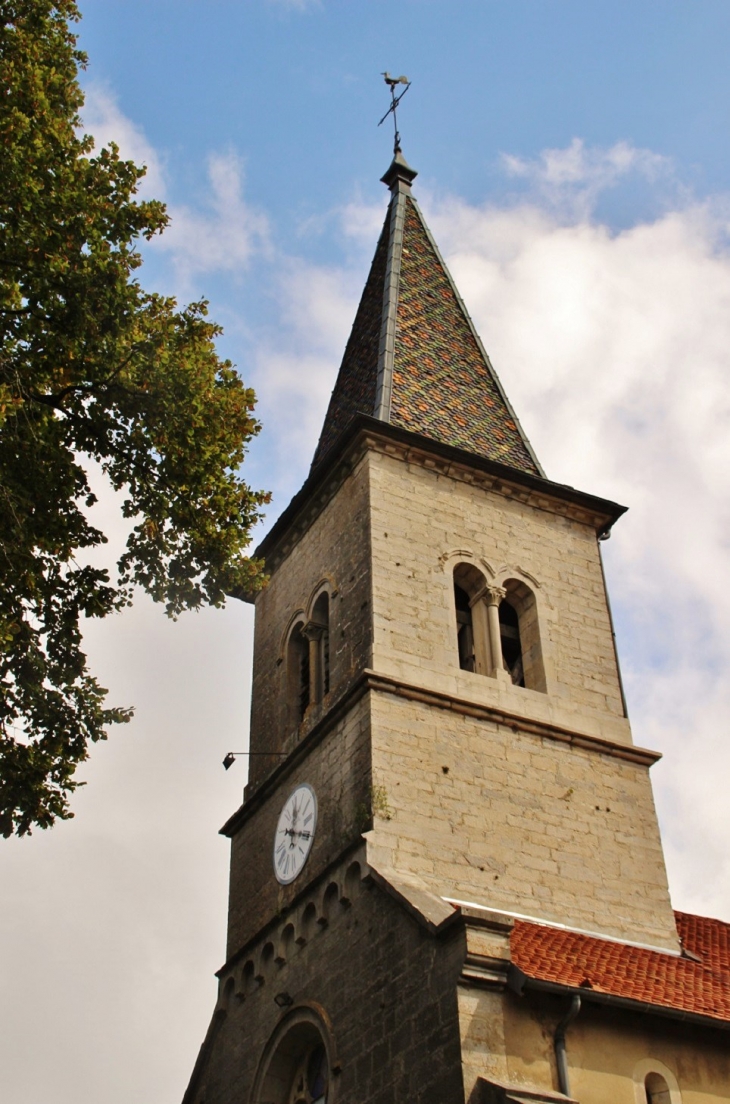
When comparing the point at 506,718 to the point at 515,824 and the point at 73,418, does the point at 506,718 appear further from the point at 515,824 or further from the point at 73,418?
the point at 73,418

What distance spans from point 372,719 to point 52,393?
5828 mm

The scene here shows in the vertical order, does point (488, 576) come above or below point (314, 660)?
above

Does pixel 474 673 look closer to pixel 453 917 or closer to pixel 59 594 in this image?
pixel 453 917

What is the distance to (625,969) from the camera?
45.7 ft

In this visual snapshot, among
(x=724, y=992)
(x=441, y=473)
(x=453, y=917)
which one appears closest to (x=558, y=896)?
(x=724, y=992)

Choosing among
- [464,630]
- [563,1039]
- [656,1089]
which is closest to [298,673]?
[464,630]

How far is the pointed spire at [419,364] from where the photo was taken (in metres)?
20.7

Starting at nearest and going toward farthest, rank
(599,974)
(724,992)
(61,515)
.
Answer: (61,515) → (599,974) → (724,992)

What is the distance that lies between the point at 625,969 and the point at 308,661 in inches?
276

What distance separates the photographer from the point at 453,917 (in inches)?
487

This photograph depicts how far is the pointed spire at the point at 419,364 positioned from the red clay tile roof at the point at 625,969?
7.90 metres

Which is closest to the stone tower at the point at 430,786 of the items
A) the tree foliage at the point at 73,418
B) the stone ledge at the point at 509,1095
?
the stone ledge at the point at 509,1095

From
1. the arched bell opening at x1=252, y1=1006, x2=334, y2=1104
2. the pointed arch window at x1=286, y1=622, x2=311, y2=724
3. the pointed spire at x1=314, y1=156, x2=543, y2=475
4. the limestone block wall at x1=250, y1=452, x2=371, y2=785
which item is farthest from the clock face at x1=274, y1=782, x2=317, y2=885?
the pointed spire at x1=314, y1=156, x2=543, y2=475

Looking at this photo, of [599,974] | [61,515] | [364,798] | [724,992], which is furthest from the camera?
[364,798]
